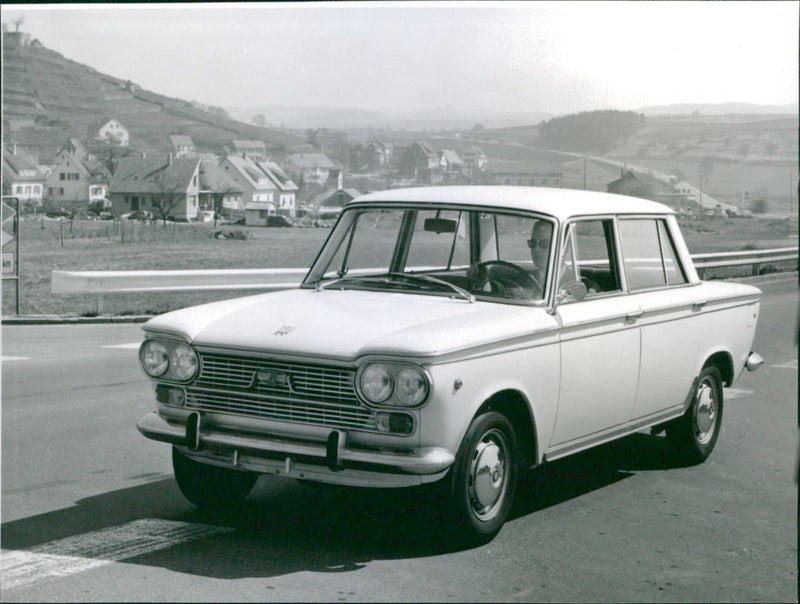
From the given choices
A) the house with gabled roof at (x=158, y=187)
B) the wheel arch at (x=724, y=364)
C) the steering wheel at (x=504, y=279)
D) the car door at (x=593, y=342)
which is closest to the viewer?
the car door at (x=593, y=342)

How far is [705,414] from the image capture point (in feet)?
25.3

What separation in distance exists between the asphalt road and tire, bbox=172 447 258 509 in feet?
0.35

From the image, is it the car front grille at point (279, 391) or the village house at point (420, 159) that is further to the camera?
the village house at point (420, 159)

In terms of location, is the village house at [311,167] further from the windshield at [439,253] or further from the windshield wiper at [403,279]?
the windshield wiper at [403,279]

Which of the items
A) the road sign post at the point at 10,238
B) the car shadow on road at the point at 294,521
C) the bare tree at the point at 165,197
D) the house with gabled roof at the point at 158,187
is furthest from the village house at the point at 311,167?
the car shadow on road at the point at 294,521

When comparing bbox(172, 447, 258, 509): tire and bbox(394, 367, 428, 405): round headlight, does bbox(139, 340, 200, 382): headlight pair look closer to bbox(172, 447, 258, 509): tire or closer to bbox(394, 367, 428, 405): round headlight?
bbox(172, 447, 258, 509): tire

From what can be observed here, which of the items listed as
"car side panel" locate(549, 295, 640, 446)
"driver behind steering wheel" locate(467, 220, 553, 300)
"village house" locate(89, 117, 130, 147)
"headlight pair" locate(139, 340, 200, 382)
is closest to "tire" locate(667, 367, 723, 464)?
"car side panel" locate(549, 295, 640, 446)

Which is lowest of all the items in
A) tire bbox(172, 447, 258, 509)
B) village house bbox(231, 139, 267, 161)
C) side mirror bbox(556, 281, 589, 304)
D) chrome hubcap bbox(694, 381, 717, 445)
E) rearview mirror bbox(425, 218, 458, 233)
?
tire bbox(172, 447, 258, 509)

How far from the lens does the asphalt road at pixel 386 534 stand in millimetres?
4898

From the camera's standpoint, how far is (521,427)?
19.3 feet

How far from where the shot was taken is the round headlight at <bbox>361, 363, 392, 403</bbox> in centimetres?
522

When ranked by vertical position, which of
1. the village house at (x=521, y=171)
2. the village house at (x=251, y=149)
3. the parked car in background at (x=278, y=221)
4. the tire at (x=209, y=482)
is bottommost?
the tire at (x=209, y=482)

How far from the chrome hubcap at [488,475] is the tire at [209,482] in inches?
54.6

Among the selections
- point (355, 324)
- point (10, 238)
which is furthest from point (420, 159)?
point (355, 324)
